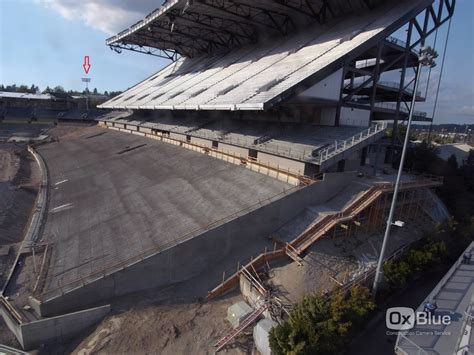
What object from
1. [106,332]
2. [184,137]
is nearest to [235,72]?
[184,137]

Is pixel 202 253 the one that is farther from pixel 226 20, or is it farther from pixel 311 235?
pixel 226 20

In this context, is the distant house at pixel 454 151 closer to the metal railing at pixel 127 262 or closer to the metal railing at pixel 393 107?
the metal railing at pixel 393 107

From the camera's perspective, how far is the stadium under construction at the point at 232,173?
13.7 meters

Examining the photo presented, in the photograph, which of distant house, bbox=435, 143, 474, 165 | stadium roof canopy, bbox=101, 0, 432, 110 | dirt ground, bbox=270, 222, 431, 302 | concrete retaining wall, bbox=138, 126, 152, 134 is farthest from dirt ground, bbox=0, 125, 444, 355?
concrete retaining wall, bbox=138, 126, 152, 134

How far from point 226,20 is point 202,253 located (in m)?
30.8

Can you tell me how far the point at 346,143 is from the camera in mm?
18953

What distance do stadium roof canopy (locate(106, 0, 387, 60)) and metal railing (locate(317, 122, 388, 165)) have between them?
15.1m

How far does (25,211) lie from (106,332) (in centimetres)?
Result: 1608

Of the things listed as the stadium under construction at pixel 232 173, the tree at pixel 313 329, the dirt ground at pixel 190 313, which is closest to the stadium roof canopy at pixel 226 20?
the stadium under construction at pixel 232 173

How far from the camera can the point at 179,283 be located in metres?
14.0

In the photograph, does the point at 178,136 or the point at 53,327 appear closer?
the point at 53,327

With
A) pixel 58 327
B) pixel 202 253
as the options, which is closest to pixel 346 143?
pixel 202 253

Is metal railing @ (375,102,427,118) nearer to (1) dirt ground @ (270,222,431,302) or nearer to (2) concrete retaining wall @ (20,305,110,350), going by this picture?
(1) dirt ground @ (270,222,431,302)

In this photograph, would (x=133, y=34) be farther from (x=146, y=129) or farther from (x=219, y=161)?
(x=219, y=161)
